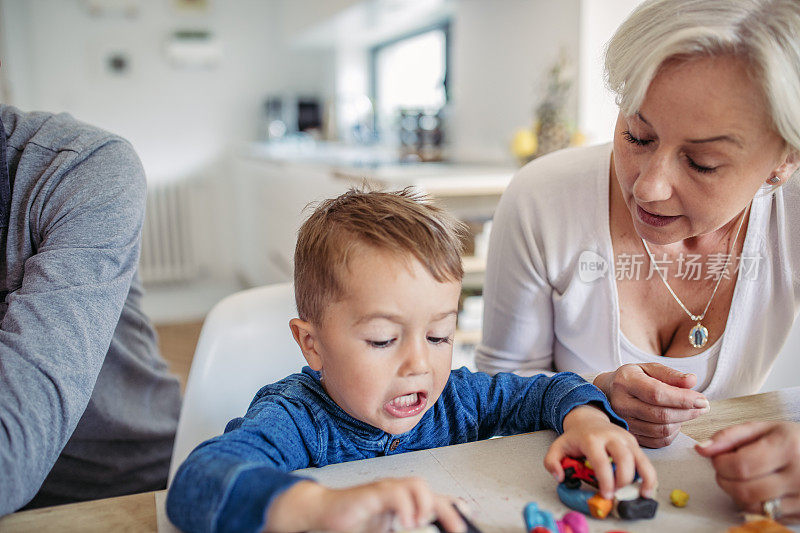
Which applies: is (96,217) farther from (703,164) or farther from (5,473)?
(703,164)

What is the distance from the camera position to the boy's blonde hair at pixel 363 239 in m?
0.79

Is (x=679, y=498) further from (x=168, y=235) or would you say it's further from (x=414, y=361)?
(x=168, y=235)

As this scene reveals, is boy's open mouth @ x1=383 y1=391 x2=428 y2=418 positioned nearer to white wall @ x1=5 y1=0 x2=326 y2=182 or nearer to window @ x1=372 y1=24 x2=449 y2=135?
window @ x1=372 y1=24 x2=449 y2=135

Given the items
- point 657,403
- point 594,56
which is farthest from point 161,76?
point 657,403

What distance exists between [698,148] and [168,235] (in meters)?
4.91

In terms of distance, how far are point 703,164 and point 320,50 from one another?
5056 mm

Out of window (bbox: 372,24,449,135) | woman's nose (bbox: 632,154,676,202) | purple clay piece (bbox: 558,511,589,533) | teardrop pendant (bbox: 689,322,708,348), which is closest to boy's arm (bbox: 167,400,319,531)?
purple clay piece (bbox: 558,511,589,533)

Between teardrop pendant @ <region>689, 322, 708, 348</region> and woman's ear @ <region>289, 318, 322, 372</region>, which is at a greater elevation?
woman's ear @ <region>289, 318, 322, 372</region>

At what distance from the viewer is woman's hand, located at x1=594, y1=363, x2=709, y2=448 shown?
0.77 m

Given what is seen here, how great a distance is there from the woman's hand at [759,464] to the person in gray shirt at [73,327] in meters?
0.68

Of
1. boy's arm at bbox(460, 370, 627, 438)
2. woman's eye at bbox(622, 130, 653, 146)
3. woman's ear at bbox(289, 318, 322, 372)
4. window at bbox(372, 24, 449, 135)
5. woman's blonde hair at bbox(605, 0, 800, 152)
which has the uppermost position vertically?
window at bbox(372, 24, 449, 135)

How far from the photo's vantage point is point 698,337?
43.1 inches

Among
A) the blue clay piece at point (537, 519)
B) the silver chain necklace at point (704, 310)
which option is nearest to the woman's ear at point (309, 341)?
the blue clay piece at point (537, 519)

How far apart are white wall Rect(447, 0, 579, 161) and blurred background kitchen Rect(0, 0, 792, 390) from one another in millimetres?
11
